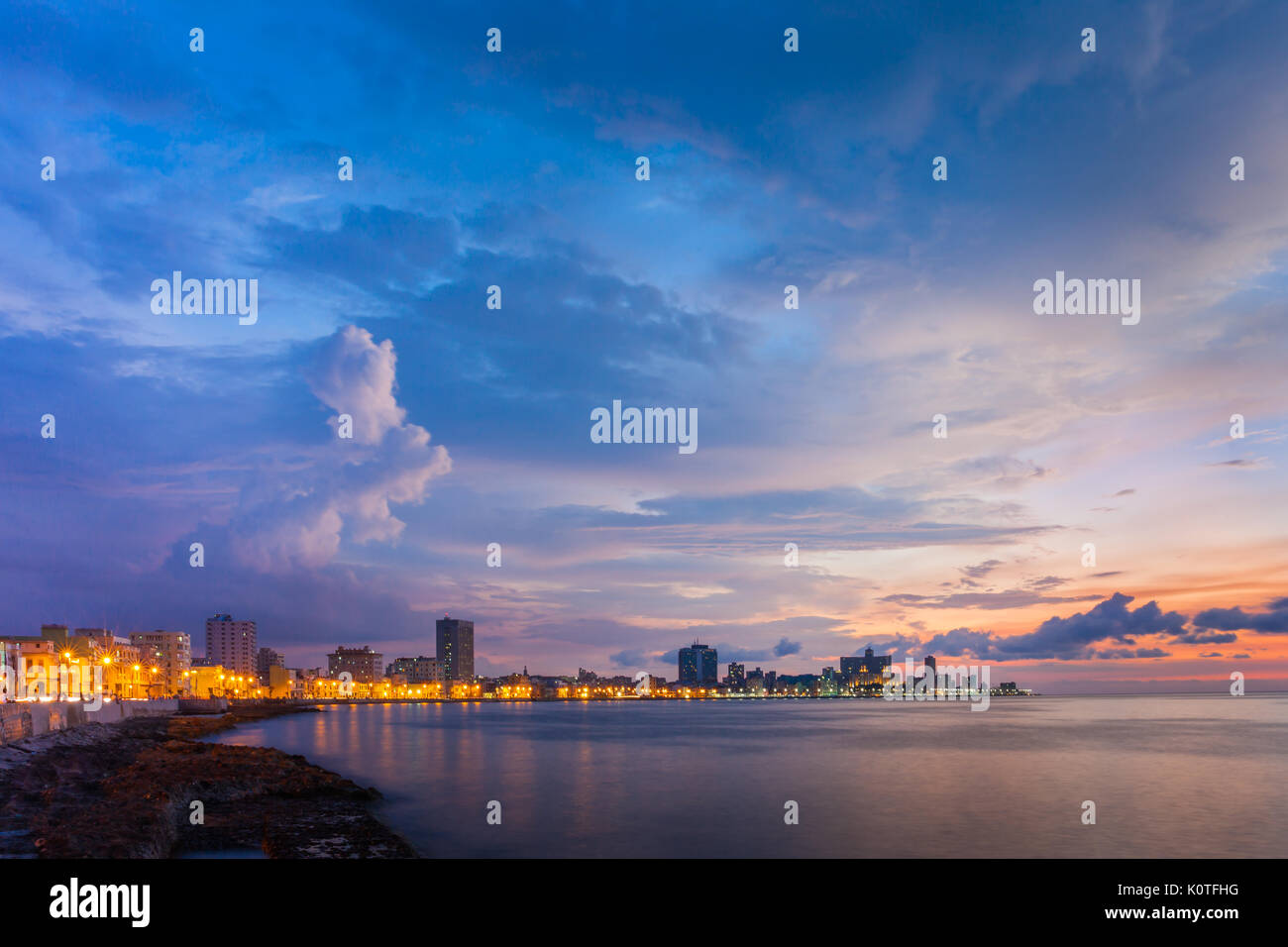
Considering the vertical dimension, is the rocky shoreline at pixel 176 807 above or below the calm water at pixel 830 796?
above

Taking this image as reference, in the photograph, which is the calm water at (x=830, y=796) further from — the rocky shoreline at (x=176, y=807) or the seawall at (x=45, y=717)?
the seawall at (x=45, y=717)

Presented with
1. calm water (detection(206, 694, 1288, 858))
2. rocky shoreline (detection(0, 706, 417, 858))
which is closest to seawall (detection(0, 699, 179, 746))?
rocky shoreline (detection(0, 706, 417, 858))

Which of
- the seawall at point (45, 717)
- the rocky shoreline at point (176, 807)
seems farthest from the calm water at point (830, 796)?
the seawall at point (45, 717)

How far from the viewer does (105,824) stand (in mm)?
22484

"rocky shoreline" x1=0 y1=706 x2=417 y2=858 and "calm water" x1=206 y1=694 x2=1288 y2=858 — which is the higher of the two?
"rocky shoreline" x1=0 y1=706 x2=417 y2=858


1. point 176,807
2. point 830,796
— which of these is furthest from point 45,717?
point 830,796

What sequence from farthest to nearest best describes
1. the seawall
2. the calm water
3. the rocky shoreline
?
the seawall
the calm water
the rocky shoreline

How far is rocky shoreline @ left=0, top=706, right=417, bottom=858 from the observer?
21.5 metres

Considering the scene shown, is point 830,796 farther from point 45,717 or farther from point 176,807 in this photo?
point 45,717

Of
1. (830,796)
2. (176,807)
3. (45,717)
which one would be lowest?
(830,796)

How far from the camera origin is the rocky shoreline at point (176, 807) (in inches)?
848

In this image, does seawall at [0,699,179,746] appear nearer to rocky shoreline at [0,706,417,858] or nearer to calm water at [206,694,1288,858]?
rocky shoreline at [0,706,417,858]

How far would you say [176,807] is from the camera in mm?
27625

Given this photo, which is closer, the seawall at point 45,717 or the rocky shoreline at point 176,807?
the rocky shoreline at point 176,807
